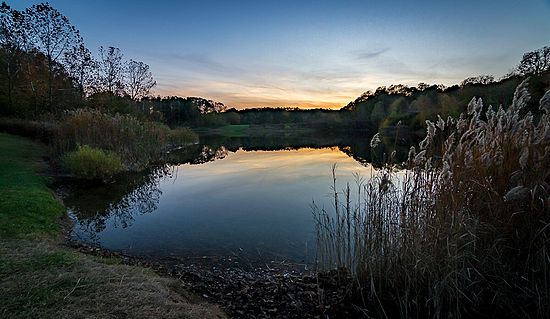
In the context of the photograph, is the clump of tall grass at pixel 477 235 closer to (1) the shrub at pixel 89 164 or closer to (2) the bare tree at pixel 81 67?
(1) the shrub at pixel 89 164

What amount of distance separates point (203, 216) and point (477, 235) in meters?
6.26

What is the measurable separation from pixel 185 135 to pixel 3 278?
97.1 feet

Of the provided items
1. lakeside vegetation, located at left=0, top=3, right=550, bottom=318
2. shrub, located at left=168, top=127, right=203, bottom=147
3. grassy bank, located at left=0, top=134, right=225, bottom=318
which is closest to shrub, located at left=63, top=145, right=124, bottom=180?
grassy bank, located at left=0, top=134, right=225, bottom=318

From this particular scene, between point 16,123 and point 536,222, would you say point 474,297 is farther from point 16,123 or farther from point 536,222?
point 16,123

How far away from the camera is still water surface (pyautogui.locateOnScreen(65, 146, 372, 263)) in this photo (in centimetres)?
598

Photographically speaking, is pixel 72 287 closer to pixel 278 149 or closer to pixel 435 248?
pixel 435 248

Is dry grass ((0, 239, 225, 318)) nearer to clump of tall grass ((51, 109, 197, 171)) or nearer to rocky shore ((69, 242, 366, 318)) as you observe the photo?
rocky shore ((69, 242, 366, 318))

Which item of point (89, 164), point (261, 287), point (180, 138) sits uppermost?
point (180, 138)

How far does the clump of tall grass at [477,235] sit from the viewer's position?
2746 mm

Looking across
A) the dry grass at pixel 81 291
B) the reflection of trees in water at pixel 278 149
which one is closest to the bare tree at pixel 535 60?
the reflection of trees in water at pixel 278 149

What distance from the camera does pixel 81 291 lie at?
3143 millimetres

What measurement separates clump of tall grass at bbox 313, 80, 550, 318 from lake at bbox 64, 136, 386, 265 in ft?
2.95

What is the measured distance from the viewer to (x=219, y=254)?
568cm

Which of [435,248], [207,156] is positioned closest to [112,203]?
[435,248]
